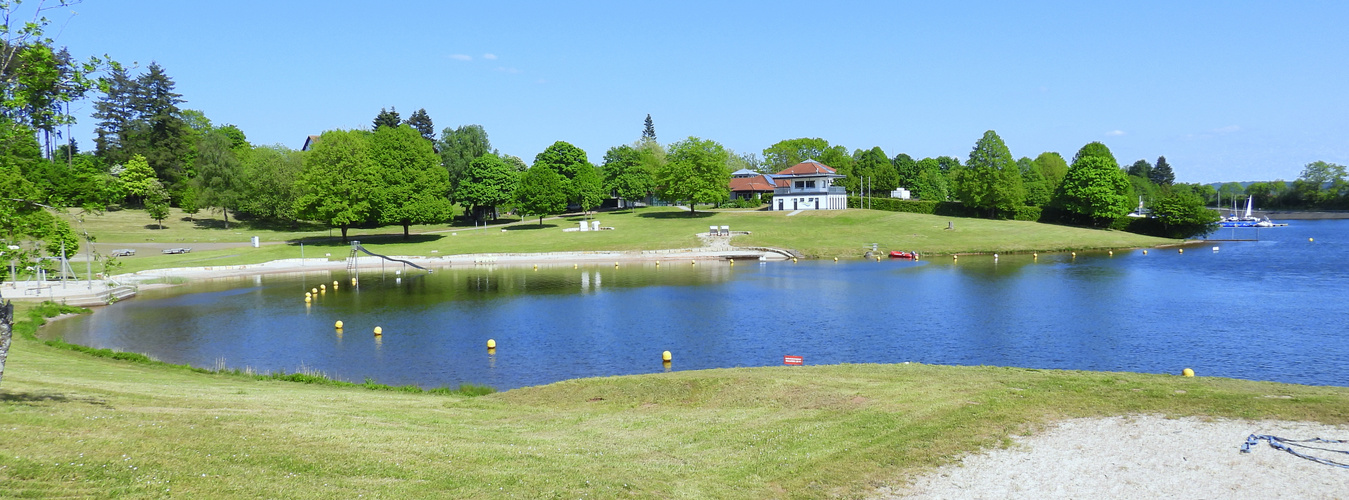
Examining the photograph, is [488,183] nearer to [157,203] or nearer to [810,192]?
[157,203]

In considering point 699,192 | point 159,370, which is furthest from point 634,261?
point 159,370

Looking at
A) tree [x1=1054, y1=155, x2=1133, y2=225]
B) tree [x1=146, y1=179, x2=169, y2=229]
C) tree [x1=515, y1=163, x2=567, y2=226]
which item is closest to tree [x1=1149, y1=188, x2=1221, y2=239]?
tree [x1=1054, y1=155, x2=1133, y2=225]

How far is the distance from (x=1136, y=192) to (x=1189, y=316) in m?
124

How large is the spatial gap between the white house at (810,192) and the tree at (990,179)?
62.5 feet

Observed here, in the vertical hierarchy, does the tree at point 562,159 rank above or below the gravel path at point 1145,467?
above

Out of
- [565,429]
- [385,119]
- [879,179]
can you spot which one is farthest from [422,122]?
[565,429]

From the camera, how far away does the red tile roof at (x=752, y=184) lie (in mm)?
163250

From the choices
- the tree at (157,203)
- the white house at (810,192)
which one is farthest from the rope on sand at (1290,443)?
the tree at (157,203)

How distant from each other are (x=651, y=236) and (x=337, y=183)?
38893 millimetres

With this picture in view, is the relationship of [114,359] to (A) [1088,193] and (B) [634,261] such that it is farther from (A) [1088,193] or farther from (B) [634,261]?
(A) [1088,193]

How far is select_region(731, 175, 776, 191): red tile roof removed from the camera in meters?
163

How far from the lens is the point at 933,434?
669 inches

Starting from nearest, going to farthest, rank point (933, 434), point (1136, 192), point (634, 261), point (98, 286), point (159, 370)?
point (933, 434), point (159, 370), point (98, 286), point (634, 261), point (1136, 192)

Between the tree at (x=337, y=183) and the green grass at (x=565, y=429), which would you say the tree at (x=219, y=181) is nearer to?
the tree at (x=337, y=183)
